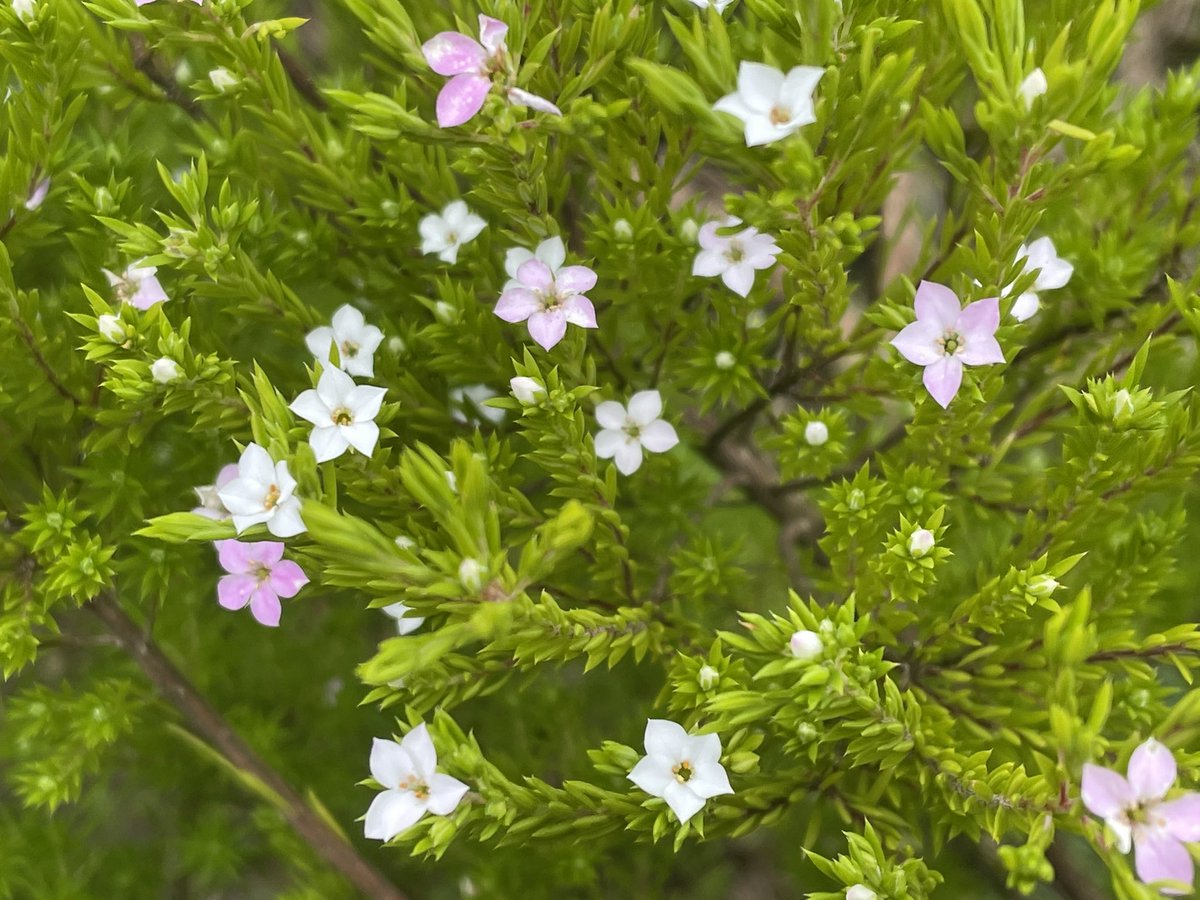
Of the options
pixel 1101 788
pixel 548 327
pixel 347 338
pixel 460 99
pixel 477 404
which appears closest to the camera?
pixel 1101 788

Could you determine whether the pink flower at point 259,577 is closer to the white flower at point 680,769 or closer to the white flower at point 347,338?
the white flower at point 347,338

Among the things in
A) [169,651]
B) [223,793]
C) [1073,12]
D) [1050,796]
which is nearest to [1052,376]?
[1073,12]

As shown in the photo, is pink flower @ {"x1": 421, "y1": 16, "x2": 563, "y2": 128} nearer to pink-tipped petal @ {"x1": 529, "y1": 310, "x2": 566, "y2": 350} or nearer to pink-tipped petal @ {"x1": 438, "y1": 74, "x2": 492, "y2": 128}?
pink-tipped petal @ {"x1": 438, "y1": 74, "x2": 492, "y2": 128}

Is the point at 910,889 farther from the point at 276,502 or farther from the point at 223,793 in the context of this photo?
the point at 223,793

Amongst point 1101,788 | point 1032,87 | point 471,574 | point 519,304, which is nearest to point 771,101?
point 1032,87

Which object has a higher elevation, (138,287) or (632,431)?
(138,287)

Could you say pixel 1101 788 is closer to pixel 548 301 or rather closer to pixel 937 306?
pixel 937 306
